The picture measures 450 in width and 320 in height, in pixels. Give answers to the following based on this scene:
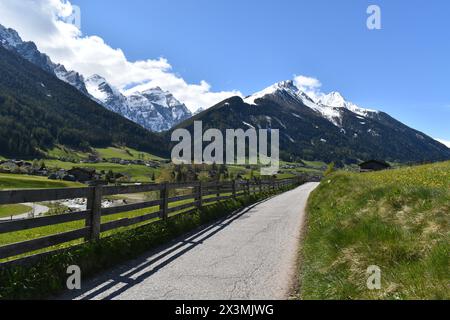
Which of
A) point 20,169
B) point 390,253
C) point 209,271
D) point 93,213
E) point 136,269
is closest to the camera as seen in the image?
point 390,253

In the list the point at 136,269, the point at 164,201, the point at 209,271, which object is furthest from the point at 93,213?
the point at 164,201

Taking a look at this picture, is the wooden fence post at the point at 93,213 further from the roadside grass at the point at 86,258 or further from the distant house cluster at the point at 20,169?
the distant house cluster at the point at 20,169

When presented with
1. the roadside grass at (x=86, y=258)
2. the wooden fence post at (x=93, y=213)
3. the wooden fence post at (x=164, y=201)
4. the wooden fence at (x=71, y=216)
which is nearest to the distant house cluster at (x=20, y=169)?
the wooden fence post at (x=164, y=201)

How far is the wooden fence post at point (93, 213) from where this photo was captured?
9883mm

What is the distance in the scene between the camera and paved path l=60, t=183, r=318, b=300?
739 cm

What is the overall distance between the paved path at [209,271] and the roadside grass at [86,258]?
35 cm

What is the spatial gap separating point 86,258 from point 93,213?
1.46m

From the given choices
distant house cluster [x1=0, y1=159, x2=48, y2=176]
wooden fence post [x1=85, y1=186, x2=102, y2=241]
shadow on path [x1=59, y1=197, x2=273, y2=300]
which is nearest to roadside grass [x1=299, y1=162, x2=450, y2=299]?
shadow on path [x1=59, y1=197, x2=273, y2=300]

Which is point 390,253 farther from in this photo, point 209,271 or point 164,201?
point 164,201

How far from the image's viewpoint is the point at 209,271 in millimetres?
9047

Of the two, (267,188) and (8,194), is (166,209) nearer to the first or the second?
(8,194)

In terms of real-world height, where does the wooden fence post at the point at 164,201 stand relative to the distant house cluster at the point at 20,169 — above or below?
below

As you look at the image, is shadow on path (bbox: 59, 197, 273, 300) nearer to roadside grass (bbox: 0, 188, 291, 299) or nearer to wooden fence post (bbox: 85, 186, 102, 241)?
roadside grass (bbox: 0, 188, 291, 299)
